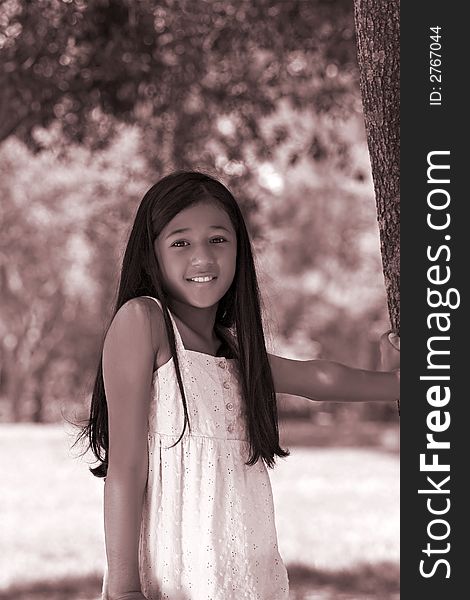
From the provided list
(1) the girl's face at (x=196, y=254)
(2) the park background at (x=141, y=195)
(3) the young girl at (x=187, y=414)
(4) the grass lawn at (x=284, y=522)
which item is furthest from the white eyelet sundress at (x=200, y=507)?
(4) the grass lawn at (x=284, y=522)

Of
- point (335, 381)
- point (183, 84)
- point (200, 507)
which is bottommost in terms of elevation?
point (200, 507)

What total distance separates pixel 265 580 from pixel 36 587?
5.23 meters

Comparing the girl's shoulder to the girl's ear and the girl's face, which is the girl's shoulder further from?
the girl's ear

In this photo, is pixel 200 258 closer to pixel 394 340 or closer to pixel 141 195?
pixel 394 340

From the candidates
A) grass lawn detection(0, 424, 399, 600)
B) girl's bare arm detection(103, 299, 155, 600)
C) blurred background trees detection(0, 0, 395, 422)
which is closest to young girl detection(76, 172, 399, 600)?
girl's bare arm detection(103, 299, 155, 600)

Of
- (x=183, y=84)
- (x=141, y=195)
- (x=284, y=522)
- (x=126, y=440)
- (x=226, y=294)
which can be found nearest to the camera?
(x=126, y=440)

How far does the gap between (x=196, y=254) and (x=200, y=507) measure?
22.2 inches

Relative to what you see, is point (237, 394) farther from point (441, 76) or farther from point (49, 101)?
point (49, 101)

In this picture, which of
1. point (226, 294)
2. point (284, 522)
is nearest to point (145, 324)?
point (226, 294)

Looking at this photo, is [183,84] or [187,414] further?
[183,84]

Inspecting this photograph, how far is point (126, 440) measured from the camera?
2361 millimetres

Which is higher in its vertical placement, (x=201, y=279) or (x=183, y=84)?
(x=183, y=84)

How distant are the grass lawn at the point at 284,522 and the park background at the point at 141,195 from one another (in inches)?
1.2

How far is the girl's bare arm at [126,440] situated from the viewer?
7.66 feet
